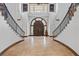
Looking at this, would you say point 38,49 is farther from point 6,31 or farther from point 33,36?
point 6,31

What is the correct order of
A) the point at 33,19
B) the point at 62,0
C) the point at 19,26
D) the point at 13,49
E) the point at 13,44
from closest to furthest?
1. the point at 62,0
2. the point at 13,49
3. the point at 13,44
4. the point at 19,26
5. the point at 33,19

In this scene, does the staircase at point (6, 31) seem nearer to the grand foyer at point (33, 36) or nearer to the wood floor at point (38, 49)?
the grand foyer at point (33, 36)

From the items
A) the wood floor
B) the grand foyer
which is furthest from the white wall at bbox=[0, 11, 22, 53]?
the wood floor

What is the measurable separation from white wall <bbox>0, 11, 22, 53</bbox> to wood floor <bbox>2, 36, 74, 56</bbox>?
0.13 m

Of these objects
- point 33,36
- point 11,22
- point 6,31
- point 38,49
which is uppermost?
point 11,22

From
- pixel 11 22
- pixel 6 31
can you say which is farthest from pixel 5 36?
pixel 11 22

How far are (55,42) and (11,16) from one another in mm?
1241

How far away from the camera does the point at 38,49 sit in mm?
4148

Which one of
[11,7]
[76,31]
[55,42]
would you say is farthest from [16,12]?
[76,31]

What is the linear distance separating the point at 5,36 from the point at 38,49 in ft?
2.43

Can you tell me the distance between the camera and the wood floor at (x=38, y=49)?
3705mm

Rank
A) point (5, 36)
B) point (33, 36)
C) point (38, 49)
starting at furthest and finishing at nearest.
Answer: point (33, 36)
point (38, 49)
point (5, 36)

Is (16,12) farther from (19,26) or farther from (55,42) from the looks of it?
(55,42)

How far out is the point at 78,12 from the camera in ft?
11.7
